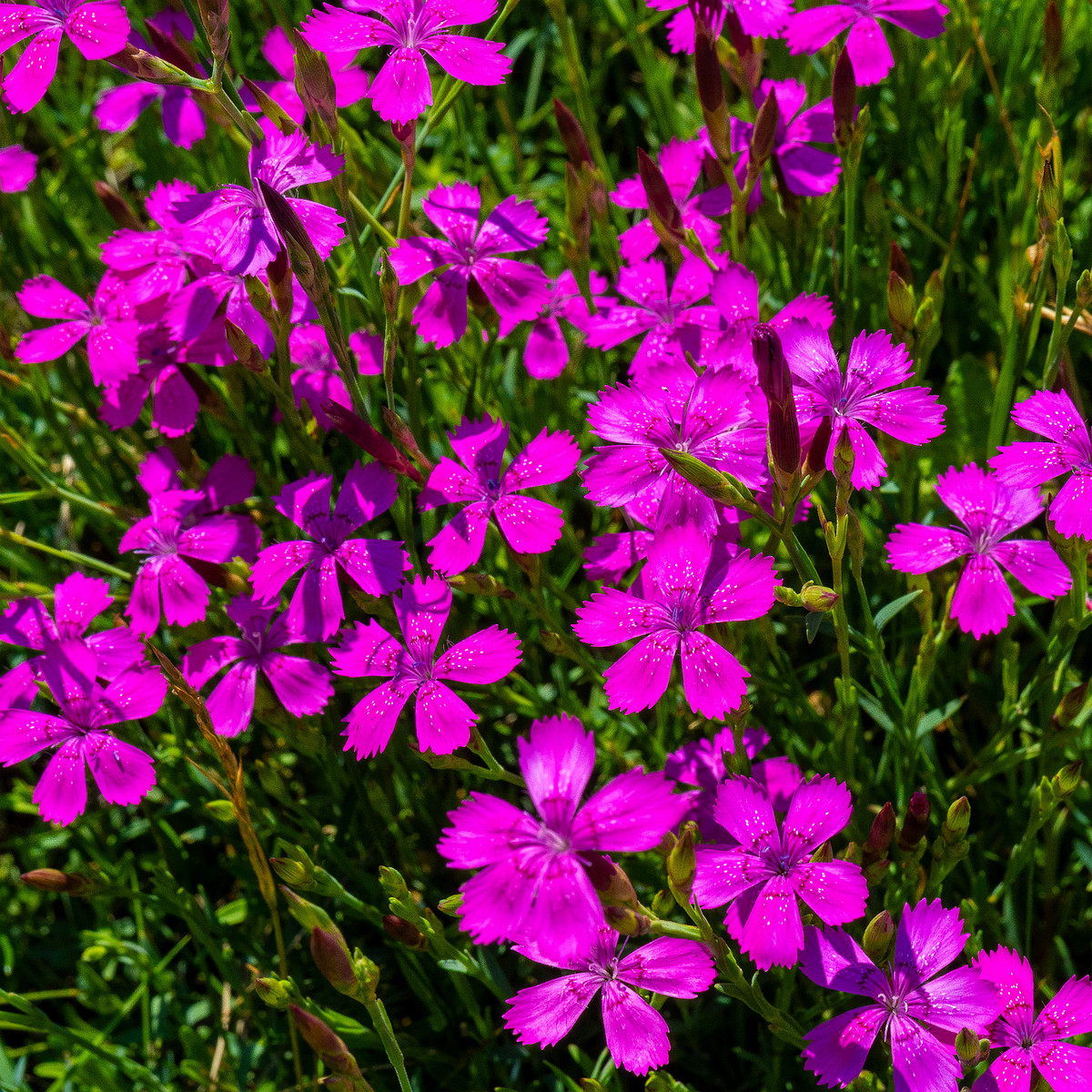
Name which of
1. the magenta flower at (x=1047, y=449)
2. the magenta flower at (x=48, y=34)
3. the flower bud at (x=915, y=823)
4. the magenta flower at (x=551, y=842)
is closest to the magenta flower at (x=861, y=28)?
the magenta flower at (x=1047, y=449)

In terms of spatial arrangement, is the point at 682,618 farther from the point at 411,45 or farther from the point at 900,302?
the point at 411,45

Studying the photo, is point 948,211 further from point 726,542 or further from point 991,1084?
point 991,1084

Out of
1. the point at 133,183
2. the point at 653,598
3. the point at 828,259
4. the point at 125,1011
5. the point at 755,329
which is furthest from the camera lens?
the point at 133,183

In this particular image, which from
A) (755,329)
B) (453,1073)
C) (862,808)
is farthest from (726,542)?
(453,1073)

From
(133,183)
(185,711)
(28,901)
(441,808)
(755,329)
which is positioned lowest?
(28,901)

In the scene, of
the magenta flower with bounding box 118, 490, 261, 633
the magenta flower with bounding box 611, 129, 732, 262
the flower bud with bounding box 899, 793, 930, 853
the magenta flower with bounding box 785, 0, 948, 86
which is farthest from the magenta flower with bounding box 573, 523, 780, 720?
the magenta flower with bounding box 785, 0, 948, 86

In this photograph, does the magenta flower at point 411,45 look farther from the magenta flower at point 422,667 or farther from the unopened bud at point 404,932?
the unopened bud at point 404,932
